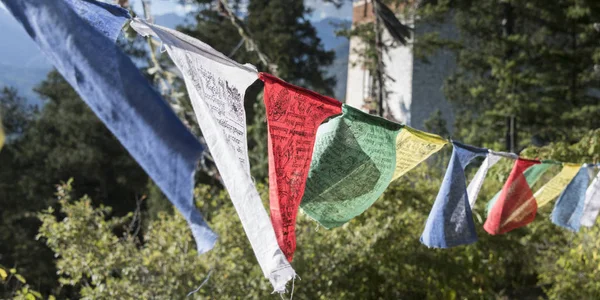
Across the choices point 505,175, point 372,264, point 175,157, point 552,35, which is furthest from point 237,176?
point 552,35

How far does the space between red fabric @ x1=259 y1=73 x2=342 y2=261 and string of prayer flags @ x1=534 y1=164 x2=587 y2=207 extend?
2.94 metres

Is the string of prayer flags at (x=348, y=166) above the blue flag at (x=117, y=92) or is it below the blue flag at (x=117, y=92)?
below

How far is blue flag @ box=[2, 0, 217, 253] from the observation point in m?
1.72

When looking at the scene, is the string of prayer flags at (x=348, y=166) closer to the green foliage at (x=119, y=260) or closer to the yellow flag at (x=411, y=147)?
the yellow flag at (x=411, y=147)

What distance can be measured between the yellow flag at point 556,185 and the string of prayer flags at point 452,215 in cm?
154

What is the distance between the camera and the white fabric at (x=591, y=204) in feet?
16.4

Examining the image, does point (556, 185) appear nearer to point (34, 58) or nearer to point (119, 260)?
point (119, 260)

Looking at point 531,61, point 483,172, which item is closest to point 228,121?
point 483,172

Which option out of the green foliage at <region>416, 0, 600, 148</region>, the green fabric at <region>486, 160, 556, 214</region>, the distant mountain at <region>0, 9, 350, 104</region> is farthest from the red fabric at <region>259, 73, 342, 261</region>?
the green foliage at <region>416, 0, 600, 148</region>

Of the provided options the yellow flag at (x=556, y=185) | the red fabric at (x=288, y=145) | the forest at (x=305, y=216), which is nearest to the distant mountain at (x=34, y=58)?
the forest at (x=305, y=216)

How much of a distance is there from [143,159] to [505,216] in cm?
337

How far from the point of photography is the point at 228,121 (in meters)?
2.10

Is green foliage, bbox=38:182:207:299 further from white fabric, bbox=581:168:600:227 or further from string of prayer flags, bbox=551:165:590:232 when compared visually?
white fabric, bbox=581:168:600:227

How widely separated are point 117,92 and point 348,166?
125cm
